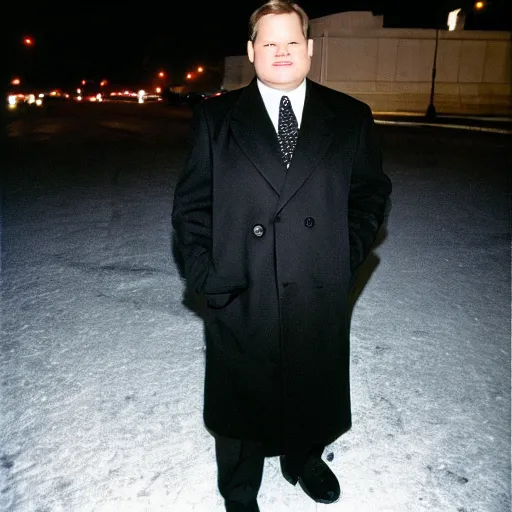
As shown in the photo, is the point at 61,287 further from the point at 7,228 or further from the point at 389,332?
the point at 389,332

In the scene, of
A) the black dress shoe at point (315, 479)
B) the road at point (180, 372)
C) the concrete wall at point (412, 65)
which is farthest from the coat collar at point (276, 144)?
the concrete wall at point (412, 65)

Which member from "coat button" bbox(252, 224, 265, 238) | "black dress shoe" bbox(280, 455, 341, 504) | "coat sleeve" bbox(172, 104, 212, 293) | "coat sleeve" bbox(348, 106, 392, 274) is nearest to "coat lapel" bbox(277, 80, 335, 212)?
"coat button" bbox(252, 224, 265, 238)

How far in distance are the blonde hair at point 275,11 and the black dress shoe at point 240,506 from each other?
2111mm

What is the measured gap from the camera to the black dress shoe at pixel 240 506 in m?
2.52

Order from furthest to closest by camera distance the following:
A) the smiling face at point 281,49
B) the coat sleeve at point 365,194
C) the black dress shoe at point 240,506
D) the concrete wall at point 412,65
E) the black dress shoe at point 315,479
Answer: the concrete wall at point 412,65 < the black dress shoe at point 315,479 < the black dress shoe at point 240,506 < the coat sleeve at point 365,194 < the smiling face at point 281,49

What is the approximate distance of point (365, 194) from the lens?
248 centimetres

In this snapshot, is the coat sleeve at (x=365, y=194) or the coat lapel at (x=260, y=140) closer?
the coat lapel at (x=260, y=140)

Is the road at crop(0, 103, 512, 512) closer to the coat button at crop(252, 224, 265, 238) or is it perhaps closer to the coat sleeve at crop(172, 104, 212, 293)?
the coat sleeve at crop(172, 104, 212, 293)

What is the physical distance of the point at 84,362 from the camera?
3.83 meters

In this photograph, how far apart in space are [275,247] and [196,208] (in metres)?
0.41

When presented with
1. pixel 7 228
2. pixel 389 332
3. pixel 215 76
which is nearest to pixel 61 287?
pixel 7 228

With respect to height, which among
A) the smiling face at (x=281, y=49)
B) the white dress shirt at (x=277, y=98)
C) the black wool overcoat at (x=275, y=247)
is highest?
the smiling face at (x=281, y=49)

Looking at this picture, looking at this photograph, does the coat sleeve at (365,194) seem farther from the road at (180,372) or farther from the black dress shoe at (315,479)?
the road at (180,372)

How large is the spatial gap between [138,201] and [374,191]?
6800 millimetres
